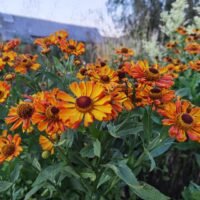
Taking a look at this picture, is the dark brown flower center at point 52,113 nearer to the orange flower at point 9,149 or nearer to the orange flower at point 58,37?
the orange flower at point 9,149

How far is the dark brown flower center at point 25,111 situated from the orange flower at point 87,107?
0.39ft

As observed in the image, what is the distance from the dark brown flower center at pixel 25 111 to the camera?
897 mm

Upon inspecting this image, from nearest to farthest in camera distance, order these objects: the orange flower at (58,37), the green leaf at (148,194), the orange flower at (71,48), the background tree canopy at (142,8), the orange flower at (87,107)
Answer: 1. the orange flower at (87,107)
2. the green leaf at (148,194)
3. the orange flower at (71,48)
4. the orange flower at (58,37)
5. the background tree canopy at (142,8)

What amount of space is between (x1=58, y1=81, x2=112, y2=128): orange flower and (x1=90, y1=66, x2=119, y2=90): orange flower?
14 centimetres

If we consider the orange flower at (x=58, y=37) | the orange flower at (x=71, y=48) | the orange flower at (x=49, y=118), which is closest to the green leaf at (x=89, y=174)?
the orange flower at (x=49, y=118)

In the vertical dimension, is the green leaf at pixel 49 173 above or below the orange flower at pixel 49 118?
below

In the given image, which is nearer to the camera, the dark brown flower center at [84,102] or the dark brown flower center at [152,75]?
the dark brown flower center at [84,102]

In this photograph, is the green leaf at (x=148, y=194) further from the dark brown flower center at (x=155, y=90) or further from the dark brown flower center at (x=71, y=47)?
the dark brown flower center at (x=71, y=47)

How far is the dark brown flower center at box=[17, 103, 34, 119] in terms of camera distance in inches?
35.3

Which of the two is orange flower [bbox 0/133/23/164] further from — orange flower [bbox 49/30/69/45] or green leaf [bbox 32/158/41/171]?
orange flower [bbox 49/30/69/45]

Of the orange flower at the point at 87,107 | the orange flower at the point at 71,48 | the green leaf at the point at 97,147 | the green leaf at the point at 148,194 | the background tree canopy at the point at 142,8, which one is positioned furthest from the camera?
the background tree canopy at the point at 142,8

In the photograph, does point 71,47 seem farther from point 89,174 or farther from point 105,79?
point 89,174

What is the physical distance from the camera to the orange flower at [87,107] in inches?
30.7

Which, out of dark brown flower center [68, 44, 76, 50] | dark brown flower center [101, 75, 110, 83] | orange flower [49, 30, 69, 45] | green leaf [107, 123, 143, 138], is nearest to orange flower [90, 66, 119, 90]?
dark brown flower center [101, 75, 110, 83]
